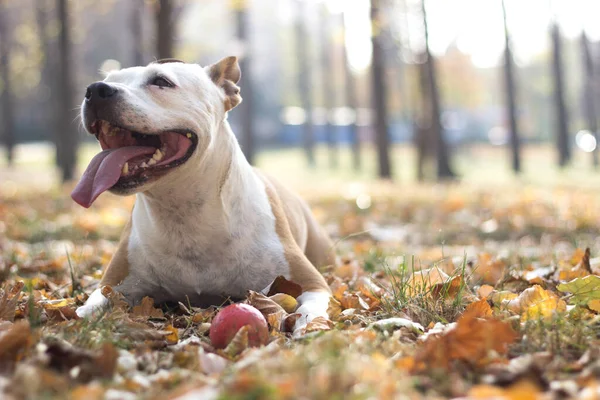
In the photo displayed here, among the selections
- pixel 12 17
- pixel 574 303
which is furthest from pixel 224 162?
pixel 12 17

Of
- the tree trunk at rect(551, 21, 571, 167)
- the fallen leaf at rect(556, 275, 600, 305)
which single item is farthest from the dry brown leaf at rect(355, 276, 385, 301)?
the tree trunk at rect(551, 21, 571, 167)

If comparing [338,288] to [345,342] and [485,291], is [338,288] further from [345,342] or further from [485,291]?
[345,342]

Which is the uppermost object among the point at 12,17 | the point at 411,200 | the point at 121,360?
the point at 12,17

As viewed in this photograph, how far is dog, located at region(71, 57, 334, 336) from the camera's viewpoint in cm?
329

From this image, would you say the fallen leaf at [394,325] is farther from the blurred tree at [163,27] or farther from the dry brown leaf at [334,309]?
the blurred tree at [163,27]

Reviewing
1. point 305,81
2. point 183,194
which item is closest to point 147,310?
point 183,194

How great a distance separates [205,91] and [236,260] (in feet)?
3.17

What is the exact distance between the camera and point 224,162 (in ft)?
12.1

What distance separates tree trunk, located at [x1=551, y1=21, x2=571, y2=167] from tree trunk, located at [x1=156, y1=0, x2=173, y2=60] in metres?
20.1

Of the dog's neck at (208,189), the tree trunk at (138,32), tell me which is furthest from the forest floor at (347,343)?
the tree trunk at (138,32)

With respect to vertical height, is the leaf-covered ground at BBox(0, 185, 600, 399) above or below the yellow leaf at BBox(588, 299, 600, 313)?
above

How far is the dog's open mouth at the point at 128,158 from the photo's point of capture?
3.25 m

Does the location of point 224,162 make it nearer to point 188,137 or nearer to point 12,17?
point 188,137

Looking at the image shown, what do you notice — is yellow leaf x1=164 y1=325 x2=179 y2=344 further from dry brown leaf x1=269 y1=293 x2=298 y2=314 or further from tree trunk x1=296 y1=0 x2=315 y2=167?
tree trunk x1=296 y1=0 x2=315 y2=167
